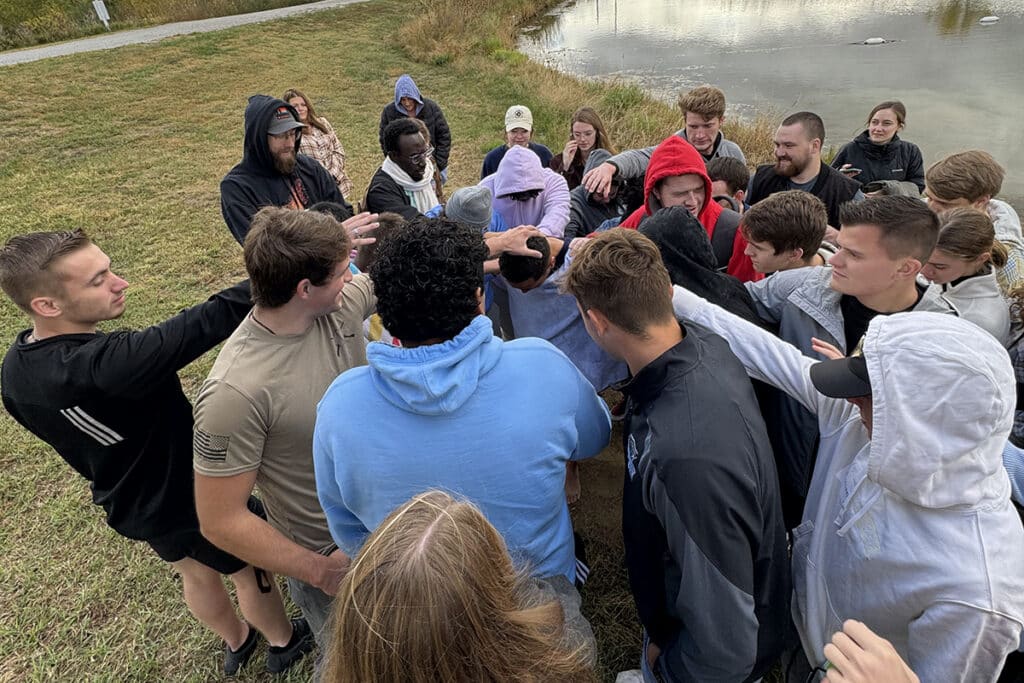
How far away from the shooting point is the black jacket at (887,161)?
450 centimetres

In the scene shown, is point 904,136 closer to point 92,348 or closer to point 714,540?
point 714,540

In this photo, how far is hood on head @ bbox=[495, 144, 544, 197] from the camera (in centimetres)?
304

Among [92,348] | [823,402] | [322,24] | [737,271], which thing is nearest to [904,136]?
[737,271]

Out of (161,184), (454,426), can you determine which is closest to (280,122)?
(454,426)

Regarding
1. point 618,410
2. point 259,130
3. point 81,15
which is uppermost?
point 81,15

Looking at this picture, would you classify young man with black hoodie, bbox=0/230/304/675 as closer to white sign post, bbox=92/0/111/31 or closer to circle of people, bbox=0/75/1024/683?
circle of people, bbox=0/75/1024/683

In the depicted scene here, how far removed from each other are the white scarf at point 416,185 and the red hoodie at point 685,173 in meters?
1.66

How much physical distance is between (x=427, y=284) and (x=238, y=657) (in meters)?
2.06

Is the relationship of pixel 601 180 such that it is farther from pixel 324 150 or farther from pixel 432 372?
pixel 324 150

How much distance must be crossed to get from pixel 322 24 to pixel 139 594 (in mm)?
21560

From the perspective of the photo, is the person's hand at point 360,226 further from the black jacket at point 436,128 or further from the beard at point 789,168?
the black jacket at point 436,128

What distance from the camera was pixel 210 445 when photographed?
4.93ft

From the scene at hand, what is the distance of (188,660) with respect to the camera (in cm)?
238

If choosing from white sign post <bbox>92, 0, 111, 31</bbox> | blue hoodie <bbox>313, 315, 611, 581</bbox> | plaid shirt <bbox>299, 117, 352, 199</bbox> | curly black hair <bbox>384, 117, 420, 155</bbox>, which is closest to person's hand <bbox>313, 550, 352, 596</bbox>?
blue hoodie <bbox>313, 315, 611, 581</bbox>
